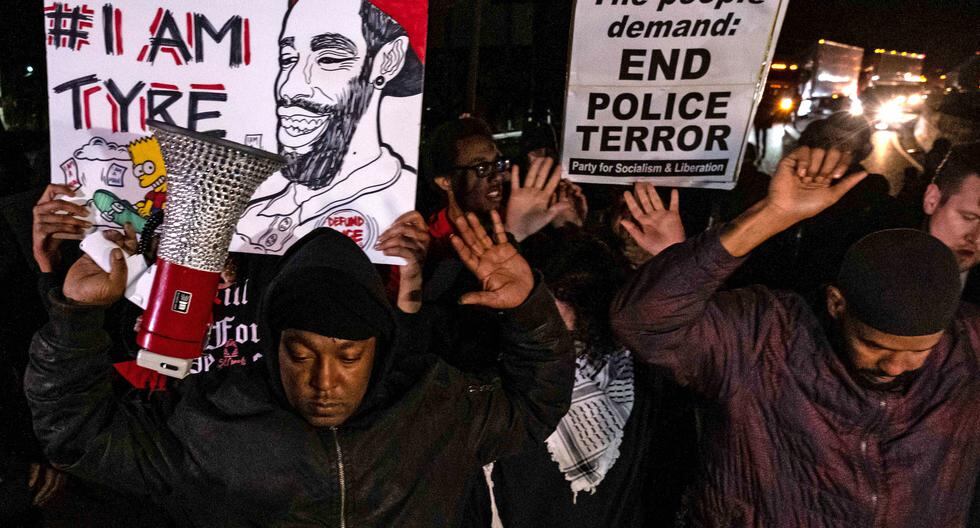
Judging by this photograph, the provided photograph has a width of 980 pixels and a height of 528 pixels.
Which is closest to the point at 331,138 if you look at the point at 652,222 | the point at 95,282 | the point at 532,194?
the point at 532,194

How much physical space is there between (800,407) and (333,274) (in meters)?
1.44

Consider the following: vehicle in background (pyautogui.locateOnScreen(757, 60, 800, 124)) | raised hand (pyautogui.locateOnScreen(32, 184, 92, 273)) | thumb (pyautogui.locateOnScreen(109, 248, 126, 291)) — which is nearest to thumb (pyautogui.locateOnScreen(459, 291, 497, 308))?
thumb (pyautogui.locateOnScreen(109, 248, 126, 291))

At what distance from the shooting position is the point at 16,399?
3.13 meters

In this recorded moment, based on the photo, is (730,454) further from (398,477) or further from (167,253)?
(167,253)

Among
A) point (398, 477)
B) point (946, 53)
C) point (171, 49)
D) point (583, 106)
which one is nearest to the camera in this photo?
point (398, 477)

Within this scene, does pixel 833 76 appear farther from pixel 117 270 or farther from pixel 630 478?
pixel 117 270

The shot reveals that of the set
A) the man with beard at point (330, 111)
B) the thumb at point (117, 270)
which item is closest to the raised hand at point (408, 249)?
the man with beard at point (330, 111)

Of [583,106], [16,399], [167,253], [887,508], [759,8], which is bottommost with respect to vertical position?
[16,399]

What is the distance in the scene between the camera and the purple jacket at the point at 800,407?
2141 mm

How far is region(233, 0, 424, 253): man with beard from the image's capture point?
8.73 feet

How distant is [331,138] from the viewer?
2.71 meters

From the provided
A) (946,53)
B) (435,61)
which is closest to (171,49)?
(435,61)

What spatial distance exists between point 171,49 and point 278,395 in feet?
4.60

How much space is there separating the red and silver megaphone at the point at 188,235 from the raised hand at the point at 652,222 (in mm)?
1293
